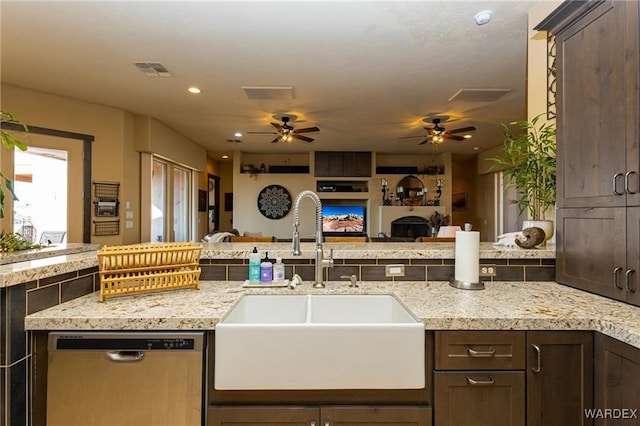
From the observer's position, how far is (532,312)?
4.15 ft

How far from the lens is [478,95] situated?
4012mm

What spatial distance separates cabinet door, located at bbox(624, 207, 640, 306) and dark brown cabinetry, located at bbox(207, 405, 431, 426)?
3.07 feet

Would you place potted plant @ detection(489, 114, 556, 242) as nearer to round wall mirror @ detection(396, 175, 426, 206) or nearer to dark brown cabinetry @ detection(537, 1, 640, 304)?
dark brown cabinetry @ detection(537, 1, 640, 304)

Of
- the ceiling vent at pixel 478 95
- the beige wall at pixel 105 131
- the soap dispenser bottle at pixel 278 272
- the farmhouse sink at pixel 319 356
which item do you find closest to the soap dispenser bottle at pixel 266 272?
the soap dispenser bottle at pixel 278 272

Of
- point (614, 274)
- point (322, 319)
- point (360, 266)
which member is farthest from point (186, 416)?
point (614, 274)

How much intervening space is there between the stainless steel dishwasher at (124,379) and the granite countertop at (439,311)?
0.05m

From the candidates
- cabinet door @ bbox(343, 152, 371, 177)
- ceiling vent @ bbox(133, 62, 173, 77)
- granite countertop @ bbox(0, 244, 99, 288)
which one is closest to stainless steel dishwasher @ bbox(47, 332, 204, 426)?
granite countertop @ bbox(0, 244, 99, 288)

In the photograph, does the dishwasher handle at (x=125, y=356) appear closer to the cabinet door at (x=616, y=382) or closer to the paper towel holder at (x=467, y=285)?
the paper towel holder at (x=467, y=285)

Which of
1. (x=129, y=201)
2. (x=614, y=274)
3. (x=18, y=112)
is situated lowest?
(x=614, y=274)

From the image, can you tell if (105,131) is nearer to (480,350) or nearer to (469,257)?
(469,257)

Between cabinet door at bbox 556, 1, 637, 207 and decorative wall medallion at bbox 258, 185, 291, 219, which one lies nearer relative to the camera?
cabinet door at bbox 556, 1, 637, 207

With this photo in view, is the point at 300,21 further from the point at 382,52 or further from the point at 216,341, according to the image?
the point at 216,341

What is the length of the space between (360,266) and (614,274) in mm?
1093

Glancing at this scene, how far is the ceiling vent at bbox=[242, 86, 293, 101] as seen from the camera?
3.79 meters
